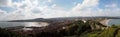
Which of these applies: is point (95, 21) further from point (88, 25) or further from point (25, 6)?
point (25, 6)

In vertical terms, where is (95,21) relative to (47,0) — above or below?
below

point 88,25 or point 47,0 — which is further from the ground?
point 47,0

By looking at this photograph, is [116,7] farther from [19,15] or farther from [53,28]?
[19,15]

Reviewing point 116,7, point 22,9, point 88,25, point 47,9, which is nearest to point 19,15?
point 22,9

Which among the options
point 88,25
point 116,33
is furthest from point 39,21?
point 116,33

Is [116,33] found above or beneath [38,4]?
beneath

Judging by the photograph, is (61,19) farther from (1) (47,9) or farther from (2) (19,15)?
(2) (19,15)

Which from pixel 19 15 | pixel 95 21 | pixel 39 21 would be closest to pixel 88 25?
pixel 95 21
